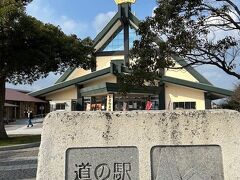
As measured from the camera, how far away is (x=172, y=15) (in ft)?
43.9

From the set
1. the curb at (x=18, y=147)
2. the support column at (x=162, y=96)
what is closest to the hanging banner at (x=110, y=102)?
the support column at (x=162, y=96)

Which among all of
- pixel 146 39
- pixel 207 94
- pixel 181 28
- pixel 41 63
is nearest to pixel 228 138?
pixel 181 28

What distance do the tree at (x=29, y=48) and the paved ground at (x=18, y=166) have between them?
599cm

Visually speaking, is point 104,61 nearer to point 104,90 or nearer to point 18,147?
point 104,90

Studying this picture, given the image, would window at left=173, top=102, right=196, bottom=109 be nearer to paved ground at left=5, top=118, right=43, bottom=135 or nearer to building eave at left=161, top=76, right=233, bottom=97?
building eave at left=161, top=76, right=233, bottom=97

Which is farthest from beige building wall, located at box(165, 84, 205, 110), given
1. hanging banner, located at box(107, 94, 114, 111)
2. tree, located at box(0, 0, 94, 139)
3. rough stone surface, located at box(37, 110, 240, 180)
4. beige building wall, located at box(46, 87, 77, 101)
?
rough stone surface, located at box(37, 110, 240, 180)

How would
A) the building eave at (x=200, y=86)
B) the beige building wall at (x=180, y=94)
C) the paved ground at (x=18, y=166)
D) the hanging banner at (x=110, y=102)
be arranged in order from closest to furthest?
the paved ground at (x=18, y=166)
the hanging banner at (x=110, y=102)
the building eave at (x=200, y=86)
the beige building wall at (x=180, y=94)

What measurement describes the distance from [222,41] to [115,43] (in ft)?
103

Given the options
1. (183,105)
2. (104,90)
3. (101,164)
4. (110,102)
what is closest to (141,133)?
(101,164)

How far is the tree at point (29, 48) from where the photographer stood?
16.9 meters

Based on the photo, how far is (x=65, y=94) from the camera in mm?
43031

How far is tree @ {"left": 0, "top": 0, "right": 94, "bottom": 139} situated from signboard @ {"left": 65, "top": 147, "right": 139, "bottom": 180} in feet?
43.3

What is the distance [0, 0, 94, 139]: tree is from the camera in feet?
55.5

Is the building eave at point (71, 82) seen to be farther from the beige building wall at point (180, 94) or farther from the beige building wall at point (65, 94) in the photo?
the beige building wall at point (180, 94)
